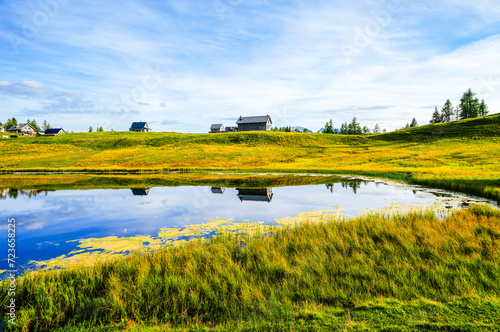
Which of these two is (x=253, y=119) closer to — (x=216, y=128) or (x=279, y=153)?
(x=216, y=128)

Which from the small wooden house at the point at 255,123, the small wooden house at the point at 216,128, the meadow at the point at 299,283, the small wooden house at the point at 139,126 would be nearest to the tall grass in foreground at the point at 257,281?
the meadow at the point at 299,283

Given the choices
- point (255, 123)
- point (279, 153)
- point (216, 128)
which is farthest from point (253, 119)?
point (279, 153)

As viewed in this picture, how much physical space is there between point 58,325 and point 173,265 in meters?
3.59

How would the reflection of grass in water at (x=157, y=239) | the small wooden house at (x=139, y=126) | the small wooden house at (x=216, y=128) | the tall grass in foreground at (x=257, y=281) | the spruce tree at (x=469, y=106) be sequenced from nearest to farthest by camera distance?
the tall grass in foreground at (x=257, y=281) < the reflection of grass in water at (x=157, y=239) < the spruce tree at (x=469, y=106) < the small wooden house at (x=139, y=126) < the small wooden house at (x=216, y=128)

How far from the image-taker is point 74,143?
95812mm

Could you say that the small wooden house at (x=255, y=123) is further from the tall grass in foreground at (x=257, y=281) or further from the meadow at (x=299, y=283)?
the tall grass in foreground at (x=257, y=281)

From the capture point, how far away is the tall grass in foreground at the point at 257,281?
23.7ft

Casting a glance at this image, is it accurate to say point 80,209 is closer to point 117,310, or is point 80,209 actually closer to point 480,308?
point 117,310

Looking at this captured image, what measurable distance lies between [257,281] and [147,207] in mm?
16076

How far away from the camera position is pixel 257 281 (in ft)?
28.6

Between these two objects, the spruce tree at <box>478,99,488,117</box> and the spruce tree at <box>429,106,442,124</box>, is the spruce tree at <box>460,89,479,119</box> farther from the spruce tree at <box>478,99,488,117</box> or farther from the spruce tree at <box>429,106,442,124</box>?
the spruce tree at <box>429,106,442,124</box>

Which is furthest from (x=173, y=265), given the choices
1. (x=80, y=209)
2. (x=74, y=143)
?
(x=74, y=143)

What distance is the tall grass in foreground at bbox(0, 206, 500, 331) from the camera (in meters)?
7.21

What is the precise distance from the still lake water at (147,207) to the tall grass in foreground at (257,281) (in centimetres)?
483
